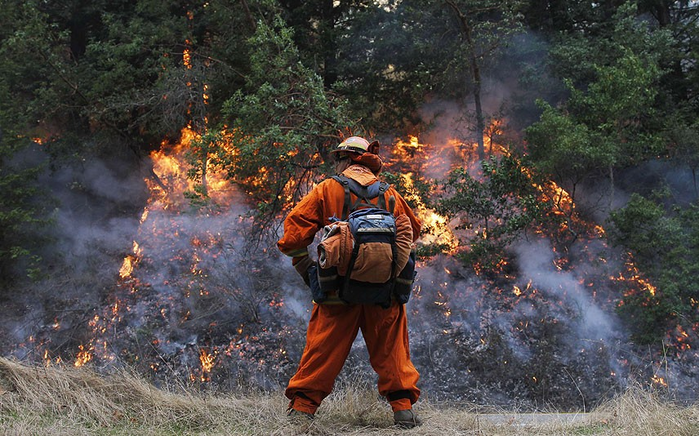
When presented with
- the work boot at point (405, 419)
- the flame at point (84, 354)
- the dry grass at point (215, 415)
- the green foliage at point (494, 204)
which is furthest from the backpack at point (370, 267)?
the flame at point (84, 354)

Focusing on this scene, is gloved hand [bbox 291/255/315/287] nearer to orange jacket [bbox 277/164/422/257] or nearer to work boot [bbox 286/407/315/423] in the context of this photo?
orange jacket [bbox 277/164/422/257]

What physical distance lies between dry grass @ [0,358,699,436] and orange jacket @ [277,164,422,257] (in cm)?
118

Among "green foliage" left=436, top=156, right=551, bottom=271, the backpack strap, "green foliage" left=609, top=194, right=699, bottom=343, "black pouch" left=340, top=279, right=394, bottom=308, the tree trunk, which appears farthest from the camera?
A: the tree trunk

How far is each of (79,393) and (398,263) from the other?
2.48m

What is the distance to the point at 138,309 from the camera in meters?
11.4

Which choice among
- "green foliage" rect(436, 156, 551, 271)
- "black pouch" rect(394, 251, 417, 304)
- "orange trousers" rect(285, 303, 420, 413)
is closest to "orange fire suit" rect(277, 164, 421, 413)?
"orange trousers" rect(285, 303, 420, 413)

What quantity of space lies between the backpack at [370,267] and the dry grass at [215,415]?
877 millimetres

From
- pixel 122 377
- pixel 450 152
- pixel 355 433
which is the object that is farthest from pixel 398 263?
pixel 450 152

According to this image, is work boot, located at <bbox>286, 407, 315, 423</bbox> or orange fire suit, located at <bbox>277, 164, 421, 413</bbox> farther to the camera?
orange fire suit, located at <bbox>277, 164, 421, 413</bbox>

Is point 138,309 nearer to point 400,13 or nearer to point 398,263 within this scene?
point 400,13

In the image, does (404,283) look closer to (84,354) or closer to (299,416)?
(299,416)

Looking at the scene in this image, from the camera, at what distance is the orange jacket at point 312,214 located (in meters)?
4.33

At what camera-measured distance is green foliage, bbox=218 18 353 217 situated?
31.6ft

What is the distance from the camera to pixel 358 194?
4484 millimetres
